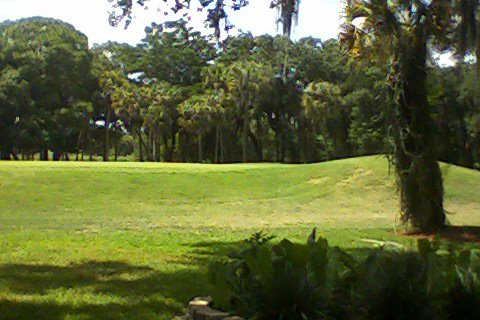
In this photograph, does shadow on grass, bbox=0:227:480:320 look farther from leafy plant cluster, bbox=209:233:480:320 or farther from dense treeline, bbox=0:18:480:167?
A: dense treeline, bbox=0:18:480:167

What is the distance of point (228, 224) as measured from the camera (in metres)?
16.2

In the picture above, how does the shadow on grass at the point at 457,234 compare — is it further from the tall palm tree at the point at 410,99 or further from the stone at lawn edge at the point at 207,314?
the stone at lawn edge at the point at 207,314

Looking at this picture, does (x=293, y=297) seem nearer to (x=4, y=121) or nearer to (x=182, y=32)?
(x=182, y=32)

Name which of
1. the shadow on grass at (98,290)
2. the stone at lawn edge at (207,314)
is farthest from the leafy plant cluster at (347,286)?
the shadow on grass at (98,290)

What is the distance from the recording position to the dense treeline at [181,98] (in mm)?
50656

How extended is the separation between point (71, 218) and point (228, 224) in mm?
4613

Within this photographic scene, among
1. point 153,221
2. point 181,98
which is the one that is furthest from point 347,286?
point 181,98

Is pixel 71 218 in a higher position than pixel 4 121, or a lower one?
lower

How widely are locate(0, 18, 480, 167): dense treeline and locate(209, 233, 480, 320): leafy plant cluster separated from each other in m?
42.4

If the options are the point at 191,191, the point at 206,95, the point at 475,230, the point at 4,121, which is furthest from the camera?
the point at 206,95

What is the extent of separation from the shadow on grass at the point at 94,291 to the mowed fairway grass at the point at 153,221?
1cm

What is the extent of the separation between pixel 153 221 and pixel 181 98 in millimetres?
39568

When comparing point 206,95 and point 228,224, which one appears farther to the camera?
point 206,95

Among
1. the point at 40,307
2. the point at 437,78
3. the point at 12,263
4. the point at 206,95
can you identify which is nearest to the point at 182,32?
the point at 12,263
